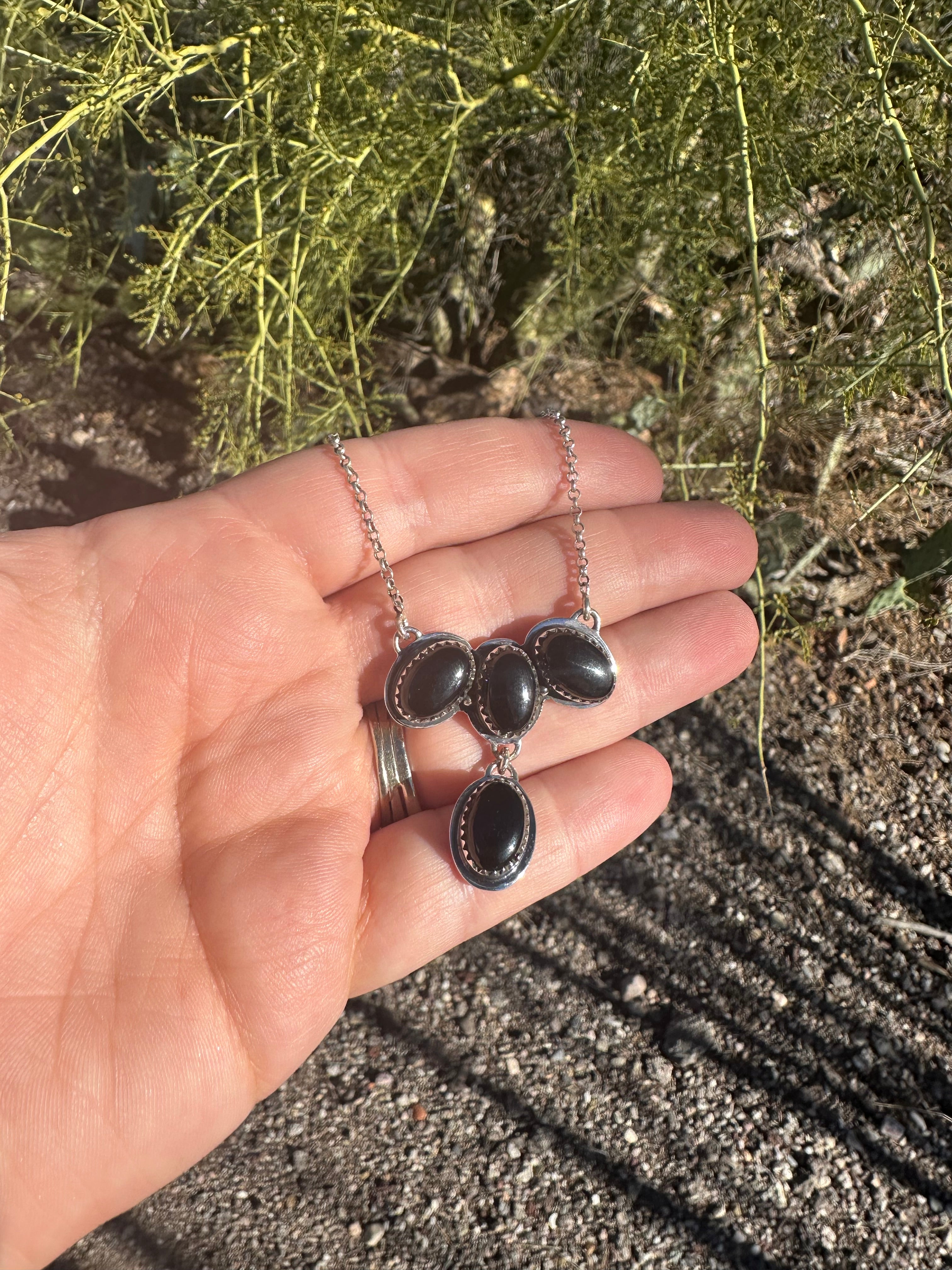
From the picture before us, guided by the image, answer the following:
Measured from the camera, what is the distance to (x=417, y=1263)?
1414 mm

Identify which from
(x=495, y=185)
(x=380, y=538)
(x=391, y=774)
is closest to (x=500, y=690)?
(x=391, y=774)

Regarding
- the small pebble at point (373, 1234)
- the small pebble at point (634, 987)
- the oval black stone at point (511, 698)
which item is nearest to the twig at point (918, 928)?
the small pebble at point (634, 987)

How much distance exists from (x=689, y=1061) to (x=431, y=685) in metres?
0.77

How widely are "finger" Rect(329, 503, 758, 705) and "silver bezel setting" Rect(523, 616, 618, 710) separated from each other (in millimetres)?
→ 78

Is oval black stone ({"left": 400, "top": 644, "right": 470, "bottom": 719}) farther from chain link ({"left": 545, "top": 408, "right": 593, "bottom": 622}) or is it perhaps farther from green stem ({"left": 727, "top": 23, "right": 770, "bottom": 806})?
green stem ({"left": 727, "top": 23, "right": 770, "bottom": 806})

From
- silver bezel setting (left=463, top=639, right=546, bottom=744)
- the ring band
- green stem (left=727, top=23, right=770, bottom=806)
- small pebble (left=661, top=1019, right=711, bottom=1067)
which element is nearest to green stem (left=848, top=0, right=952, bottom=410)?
green stem (left=727, top=23, right=770, bottom=806)

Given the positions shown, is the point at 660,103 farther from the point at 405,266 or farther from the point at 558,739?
the point at 558,739

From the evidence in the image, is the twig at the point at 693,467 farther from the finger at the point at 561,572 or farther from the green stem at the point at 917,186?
the green stem at the point at 917,186

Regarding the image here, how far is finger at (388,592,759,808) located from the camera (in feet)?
5.27

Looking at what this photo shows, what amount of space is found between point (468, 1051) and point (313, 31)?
1.75m

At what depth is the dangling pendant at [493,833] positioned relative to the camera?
142cm

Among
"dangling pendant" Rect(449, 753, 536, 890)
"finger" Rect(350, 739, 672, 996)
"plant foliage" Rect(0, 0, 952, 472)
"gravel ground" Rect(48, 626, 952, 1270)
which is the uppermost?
"plant foliage" Rect(0, 0, 952, 472)

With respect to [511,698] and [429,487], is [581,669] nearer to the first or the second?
[511,698]

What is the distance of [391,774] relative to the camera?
1539 millimetres
